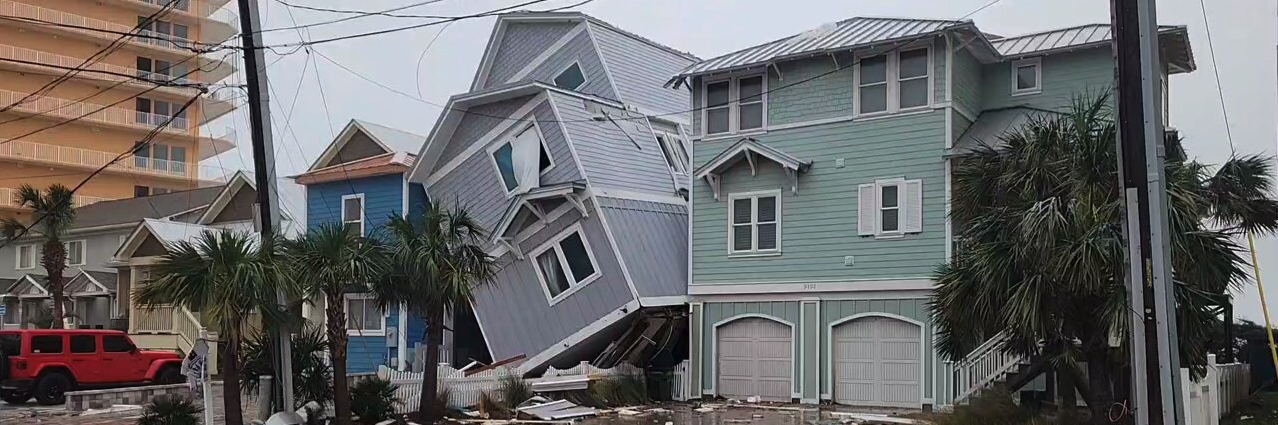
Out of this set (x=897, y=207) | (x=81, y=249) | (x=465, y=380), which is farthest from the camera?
(x=81, y=249)

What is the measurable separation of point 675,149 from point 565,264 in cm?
499

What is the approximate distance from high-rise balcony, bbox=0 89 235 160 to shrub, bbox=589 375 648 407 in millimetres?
46309

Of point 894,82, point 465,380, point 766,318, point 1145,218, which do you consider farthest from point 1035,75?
point 465,380

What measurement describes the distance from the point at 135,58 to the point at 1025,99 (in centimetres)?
6340

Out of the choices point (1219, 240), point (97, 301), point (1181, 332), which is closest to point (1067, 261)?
point (1181, 332)

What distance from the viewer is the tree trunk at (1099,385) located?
1501 cm

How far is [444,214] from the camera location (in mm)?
18875

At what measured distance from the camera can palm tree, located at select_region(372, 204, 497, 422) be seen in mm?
17797

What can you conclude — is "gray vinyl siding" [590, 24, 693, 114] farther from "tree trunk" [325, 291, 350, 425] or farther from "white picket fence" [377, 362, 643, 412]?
"tree trunk" [325, 291, 350, 425]

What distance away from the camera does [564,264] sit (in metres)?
25.6

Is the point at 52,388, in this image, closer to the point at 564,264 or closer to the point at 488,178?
the point at 488,178

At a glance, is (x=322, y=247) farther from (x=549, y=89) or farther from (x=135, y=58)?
(x=135, y=58)

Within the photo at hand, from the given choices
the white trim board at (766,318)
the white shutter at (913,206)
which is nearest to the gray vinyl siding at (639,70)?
the white trim board at (766,318)

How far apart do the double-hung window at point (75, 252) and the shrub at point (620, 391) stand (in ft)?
111
